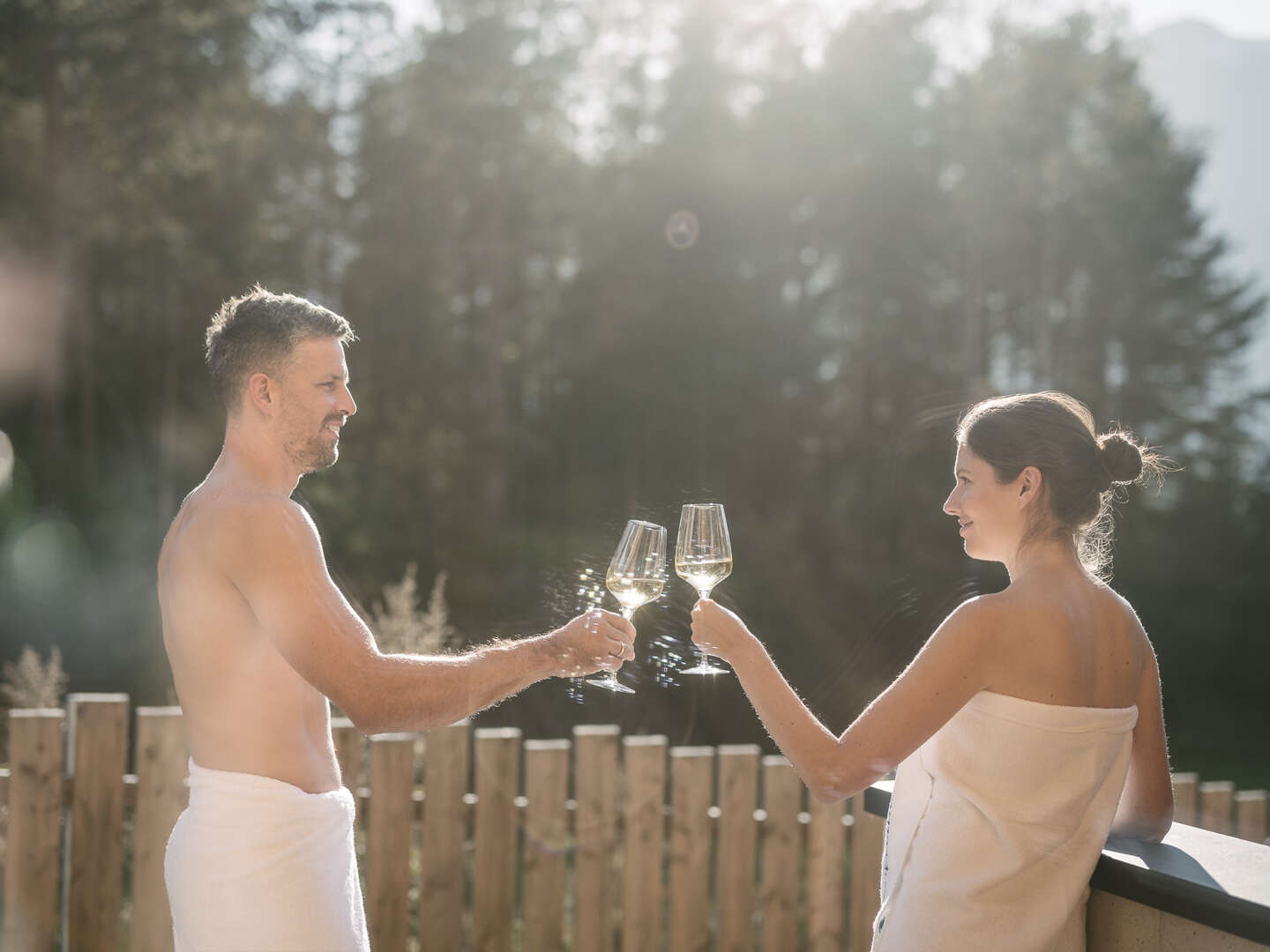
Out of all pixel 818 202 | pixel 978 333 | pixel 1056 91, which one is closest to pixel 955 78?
pixel 1056 91

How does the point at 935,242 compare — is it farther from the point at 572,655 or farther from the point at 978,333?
the point at 572,655

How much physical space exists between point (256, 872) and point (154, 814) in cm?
201

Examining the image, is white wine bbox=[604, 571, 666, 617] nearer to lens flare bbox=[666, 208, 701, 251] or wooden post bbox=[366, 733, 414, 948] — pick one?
wooden post bbox=[366, 733, 414, 948]

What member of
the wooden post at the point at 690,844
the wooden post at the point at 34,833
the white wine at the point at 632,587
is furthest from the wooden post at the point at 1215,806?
the wooden post at the point at 34,833

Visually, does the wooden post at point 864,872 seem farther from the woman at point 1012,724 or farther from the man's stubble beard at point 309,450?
the man's stubble beard at point 309,450

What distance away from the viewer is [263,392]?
8.21 ft

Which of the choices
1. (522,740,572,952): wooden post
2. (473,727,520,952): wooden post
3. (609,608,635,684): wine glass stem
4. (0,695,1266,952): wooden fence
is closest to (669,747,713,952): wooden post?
(0,695,1266,952): wooden fence

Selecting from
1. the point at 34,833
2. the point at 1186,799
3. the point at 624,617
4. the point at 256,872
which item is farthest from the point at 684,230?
the point at 256,872

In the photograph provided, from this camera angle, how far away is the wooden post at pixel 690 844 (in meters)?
4.29

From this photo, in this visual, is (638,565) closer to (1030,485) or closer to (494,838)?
(1030,485)

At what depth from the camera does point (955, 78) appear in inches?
711

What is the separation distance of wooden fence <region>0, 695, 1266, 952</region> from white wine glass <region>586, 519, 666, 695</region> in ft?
5.82

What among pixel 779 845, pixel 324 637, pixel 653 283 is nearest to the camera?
pixel 324 637

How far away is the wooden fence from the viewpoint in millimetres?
3936
